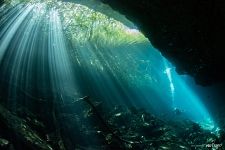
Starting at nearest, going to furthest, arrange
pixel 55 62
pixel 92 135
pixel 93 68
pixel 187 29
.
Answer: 1. pixel 187 29
2. pixel 92 135
3. pixel 55 62
4. pixel 93 68

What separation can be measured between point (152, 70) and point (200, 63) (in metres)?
29.0

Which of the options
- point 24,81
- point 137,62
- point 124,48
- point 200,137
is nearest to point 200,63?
point 200,137

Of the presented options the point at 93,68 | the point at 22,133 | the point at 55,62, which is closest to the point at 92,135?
the point at 22,133

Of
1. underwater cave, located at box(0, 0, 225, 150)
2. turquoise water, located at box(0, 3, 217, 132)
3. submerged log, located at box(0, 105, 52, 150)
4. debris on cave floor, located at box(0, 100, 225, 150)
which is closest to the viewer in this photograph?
submerged log, located at box(0, 105, 52, 150)

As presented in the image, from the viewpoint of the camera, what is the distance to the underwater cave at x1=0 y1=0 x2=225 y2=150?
23.2ft

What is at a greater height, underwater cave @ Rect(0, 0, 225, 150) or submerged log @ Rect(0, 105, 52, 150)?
underwater cave @ Rect(0, 0, 225, 150)

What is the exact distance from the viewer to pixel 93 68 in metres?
23.3

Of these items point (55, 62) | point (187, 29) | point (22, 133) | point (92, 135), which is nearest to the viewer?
point (22, 133)

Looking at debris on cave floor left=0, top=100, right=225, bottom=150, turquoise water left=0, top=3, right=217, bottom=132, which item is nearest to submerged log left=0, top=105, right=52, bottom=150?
debris on cave floor left=0, top=100, right=225, bottom=150

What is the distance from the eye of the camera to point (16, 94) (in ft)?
32.2

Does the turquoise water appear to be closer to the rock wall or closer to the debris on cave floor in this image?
the debris on cave floor

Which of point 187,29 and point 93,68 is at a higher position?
point 187,29

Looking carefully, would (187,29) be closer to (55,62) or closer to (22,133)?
(22,133)

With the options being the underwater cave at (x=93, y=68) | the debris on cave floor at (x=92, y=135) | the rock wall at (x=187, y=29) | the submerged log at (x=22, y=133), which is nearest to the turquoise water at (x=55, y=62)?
the underwater cave at (x=93, y=68)
